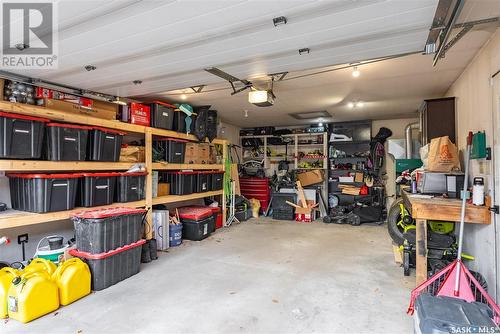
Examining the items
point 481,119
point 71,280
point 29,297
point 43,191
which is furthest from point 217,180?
point 481,119

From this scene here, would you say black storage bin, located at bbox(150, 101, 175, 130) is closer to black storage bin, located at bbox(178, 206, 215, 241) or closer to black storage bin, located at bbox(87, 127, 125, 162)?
black storage bin, located at bbox(87, 127, 125, 162)

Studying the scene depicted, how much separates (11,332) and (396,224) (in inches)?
182

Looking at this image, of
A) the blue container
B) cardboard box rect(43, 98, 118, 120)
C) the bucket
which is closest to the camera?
the bucket

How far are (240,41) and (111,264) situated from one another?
263cm

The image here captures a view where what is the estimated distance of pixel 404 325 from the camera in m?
2.17

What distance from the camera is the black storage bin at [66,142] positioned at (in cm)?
289

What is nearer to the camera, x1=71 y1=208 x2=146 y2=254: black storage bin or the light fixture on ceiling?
x1=71 y1=208 x2=146 y2=254: black storage bin

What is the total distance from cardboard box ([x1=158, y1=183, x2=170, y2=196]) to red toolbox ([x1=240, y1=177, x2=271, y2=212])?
315cm

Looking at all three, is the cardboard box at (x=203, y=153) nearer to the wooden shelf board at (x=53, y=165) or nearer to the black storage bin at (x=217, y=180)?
the black storage bin at (x=217, y=180)

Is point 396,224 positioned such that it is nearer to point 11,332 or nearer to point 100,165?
point 100,165

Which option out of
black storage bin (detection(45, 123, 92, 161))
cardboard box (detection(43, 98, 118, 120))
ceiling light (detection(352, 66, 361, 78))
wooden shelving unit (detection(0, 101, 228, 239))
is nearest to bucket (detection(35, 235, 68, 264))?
wooden shelving unit (detection(0, 101, 228, 239))

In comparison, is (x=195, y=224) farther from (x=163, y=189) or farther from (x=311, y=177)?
(x=311, y=177)

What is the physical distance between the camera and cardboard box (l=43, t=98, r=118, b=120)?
314 centimetres

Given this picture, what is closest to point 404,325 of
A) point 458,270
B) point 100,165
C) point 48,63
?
Result: point 458,270
